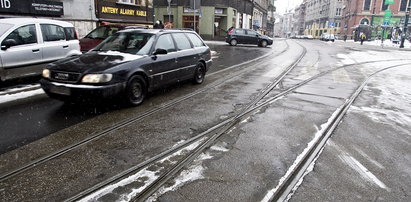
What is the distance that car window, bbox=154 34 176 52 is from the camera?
280 inches

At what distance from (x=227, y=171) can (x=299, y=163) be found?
39.0 inches

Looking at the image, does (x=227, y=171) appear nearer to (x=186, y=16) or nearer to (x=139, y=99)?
(x=139, y=99)

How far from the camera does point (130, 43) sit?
7.02m

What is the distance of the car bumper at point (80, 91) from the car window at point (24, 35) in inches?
111

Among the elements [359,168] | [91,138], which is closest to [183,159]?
[91,138]

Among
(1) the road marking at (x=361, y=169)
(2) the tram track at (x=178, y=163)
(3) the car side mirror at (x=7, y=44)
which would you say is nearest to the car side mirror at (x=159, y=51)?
(2) the tram track at (x=178, y=163)

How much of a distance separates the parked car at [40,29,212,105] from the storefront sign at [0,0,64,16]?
876 centimetres

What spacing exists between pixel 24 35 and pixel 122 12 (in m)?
13.2

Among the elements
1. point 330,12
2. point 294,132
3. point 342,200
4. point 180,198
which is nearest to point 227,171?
point 180,198

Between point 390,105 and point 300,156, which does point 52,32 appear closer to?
point 300,156

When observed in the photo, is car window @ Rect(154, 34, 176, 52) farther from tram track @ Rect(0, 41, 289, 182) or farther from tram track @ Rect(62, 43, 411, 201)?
tram track @ Rect(62, 43, 411, 201)

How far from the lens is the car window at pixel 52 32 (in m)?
8.41

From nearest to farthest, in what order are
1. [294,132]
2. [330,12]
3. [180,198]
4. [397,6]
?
[180,198] → [294,132] → [397,6] → [330,12]

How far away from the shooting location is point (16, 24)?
773cm
